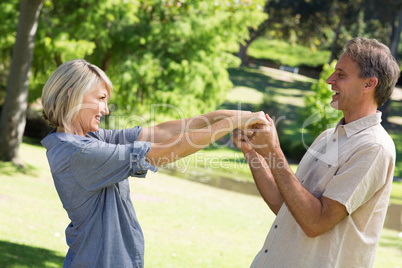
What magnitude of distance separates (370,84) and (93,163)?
1439 millimetres

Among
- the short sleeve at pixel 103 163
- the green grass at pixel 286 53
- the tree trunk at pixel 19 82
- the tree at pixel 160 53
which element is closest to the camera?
the short sleeve at pixel 103 163

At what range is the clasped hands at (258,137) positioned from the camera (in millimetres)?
2561

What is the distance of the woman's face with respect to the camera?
2.49 m

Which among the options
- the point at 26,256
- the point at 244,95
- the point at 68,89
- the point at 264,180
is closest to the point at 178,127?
the point at 264,180

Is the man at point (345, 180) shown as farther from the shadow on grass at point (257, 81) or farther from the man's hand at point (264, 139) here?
the shadow on grass at point (257, 81)

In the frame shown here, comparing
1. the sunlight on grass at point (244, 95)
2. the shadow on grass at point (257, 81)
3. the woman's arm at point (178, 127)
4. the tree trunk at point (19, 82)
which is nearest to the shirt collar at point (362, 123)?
the woman's arm at point (178, 127)

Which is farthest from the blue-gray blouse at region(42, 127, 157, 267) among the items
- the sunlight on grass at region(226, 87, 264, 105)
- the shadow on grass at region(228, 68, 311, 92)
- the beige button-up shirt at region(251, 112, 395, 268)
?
the shadow on grass at region(228, 68, 311, 92)

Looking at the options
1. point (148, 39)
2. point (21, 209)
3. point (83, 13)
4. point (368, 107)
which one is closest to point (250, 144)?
point (368, 107)

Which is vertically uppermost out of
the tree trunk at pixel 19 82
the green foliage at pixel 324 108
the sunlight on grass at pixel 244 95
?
the tree trunk at pixel 19 82

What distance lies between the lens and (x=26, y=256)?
6191 mm

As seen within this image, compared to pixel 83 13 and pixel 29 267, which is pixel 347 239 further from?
pixel 83 13

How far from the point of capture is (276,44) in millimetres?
59094

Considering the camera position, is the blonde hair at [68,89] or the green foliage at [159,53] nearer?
the blonde hair at [68,89]

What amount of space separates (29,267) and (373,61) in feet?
16.2
